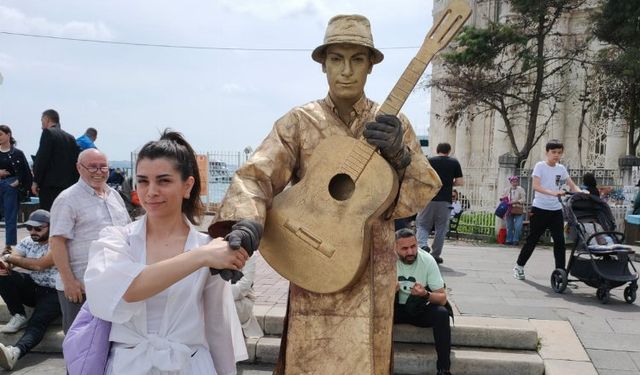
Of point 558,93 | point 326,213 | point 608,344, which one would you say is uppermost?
point 558,93

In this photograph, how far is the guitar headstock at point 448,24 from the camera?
76.5 inches

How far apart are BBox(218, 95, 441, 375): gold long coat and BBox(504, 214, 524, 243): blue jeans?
332 inches

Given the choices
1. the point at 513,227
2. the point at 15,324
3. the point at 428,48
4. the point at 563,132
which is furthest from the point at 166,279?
the point at 563,132

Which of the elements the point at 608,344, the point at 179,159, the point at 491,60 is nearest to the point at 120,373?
the point at 179,159

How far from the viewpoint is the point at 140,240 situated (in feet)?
5.60

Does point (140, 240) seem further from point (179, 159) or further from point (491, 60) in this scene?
point (491, 60)

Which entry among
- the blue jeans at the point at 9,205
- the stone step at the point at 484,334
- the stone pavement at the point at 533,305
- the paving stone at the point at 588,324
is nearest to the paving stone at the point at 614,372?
the stone pavement at the point at 533,305

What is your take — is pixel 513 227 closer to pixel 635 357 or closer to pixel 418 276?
pixel 635 357

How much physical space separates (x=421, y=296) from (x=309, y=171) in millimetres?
2098

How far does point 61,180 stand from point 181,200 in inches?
159

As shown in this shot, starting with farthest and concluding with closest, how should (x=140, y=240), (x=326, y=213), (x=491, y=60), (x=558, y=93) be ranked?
(x=558, y=93) < (x=491, y=60) < (x=326, y=213) < (x=140, y=240)

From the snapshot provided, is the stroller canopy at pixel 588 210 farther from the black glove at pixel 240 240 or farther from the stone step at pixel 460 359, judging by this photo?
the black glove at pixel 240 240

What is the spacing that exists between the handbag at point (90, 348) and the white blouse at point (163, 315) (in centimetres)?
3

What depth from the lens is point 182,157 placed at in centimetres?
174
